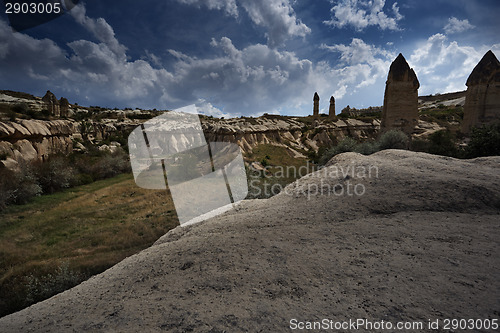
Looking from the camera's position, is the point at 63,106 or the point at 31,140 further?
the point at 63,106

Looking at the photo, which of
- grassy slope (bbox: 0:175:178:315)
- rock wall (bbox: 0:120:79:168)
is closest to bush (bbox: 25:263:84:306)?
grassy slope (bbox: 0:175:178:315)

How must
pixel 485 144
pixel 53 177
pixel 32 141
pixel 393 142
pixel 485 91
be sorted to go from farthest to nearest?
pixel 485 91
pixel 32 141
pixel 393 142
pixel 53 177
pixel 485 144

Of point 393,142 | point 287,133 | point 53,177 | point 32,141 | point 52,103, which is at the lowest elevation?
point 53,177

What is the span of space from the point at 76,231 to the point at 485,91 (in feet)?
100

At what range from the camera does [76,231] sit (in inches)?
349

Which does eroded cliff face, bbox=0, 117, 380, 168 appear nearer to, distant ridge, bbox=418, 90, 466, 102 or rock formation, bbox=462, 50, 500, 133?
rock formation, bbox=462, 50, 500, 133

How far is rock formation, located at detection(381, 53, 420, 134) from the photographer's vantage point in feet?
61.8

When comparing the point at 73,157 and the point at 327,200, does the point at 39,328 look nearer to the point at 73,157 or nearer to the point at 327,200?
the point at 327,200

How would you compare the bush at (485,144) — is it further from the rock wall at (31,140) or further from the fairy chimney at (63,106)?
the fairy chimney at (63,106)

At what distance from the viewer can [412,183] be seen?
518 centimetres

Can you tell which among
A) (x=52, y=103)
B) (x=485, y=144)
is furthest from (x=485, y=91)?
(x=52, y=103)

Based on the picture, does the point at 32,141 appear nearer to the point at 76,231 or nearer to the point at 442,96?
the point at 76,231

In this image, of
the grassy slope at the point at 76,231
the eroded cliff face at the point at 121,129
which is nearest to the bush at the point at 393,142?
the eroded cliff face at the point at 121,129

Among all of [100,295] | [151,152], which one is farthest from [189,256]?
[151,152]
